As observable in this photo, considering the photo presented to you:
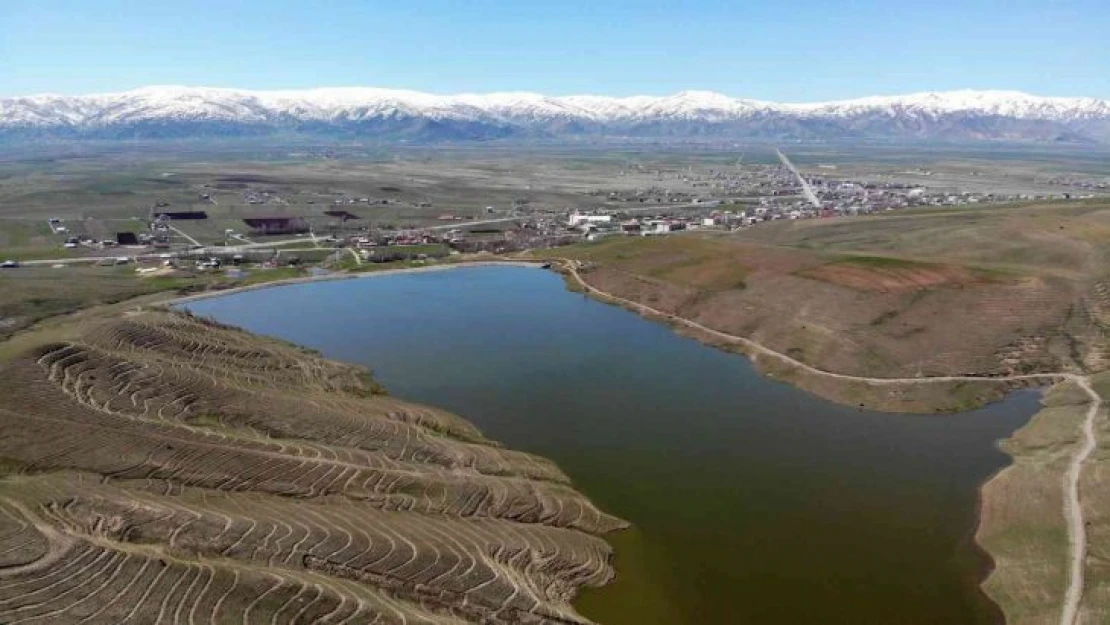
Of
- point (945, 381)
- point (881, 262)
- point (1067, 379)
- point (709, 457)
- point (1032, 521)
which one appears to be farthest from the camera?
point (881, 262)

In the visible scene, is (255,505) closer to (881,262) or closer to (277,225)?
(881,262)

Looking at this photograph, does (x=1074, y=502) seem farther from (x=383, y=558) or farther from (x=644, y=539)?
(x=383, y=558)

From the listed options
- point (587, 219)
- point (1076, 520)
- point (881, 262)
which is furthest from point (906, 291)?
point (587, 219)

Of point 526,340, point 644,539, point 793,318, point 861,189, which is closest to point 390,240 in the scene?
point 526,340

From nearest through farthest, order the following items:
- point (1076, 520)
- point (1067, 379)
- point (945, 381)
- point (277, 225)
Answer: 1. point (1076, 520)
2. point (945, 381)
3. point (1067, 379)
4. point (277, 225)

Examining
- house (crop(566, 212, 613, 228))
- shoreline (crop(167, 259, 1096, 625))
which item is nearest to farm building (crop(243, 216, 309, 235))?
shoreline (crop(167, 259, 1096, 625))

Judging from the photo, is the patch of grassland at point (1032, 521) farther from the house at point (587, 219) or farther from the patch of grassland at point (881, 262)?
the house at point (587, 219)

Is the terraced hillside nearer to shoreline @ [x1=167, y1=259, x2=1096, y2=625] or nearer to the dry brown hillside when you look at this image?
shoreline @ [x1=167, y1=259, x2=1096, y2=625]

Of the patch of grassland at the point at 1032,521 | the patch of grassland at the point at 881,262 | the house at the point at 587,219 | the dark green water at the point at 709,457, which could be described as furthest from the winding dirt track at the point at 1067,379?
the house at the point at 587,219
